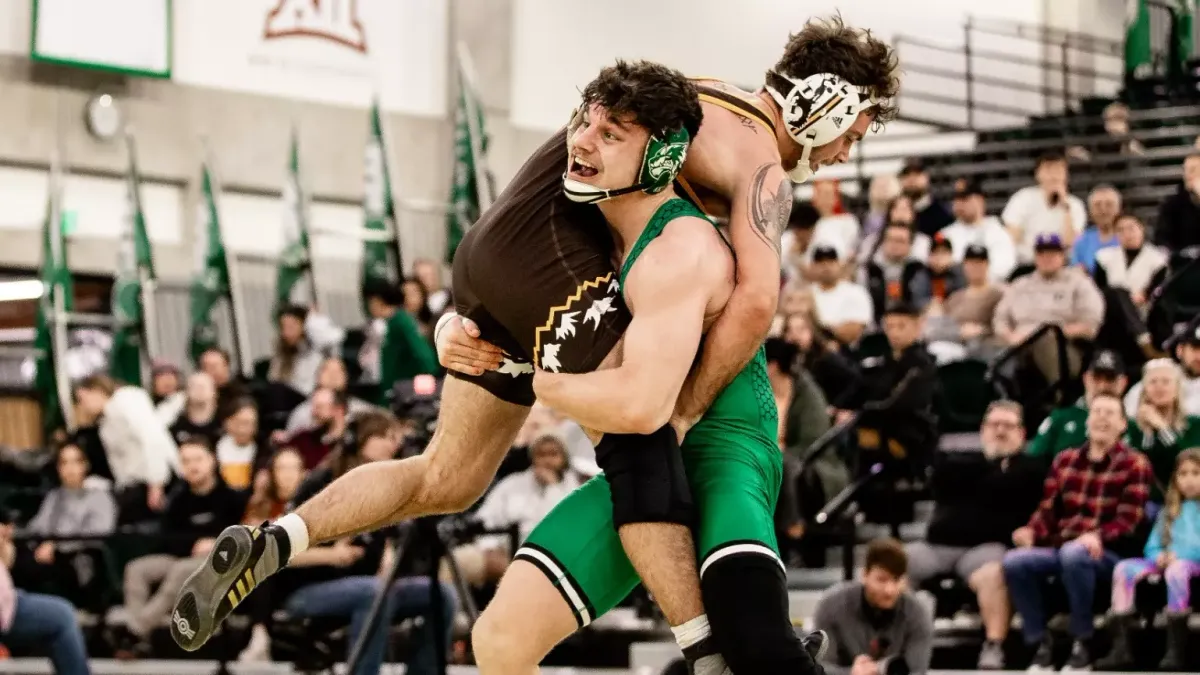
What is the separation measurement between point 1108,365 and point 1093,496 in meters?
0.74

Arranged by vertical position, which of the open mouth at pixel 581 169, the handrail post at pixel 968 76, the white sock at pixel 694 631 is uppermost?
the handrail post at pixel 968 76

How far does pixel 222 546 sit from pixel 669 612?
105 cm

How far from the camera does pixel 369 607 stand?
7.88 meters

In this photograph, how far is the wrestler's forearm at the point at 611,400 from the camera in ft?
12.7

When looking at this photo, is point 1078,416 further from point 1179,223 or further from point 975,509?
point 1179,223

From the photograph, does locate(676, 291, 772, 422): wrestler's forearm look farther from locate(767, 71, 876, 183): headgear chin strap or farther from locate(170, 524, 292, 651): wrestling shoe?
locate(170, 524, 292, 651): wrestling shoe

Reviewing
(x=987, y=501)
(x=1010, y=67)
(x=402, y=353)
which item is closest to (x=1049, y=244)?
(x=987, y=501)

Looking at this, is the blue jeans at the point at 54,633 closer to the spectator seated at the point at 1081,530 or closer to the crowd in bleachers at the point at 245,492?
the crowd in bleachers at the point at 245,492

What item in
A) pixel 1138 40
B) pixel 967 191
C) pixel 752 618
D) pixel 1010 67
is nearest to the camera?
pixel 752 618

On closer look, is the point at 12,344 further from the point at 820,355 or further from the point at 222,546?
the point at 222,546

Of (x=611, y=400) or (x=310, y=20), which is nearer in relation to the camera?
(x=611, y=400)

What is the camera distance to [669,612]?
3.98 metres

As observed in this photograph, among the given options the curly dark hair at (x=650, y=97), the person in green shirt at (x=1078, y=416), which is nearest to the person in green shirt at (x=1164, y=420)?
the person in green shirt at (x=1078, y=416)

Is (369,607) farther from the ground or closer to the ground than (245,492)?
closer to the ground
